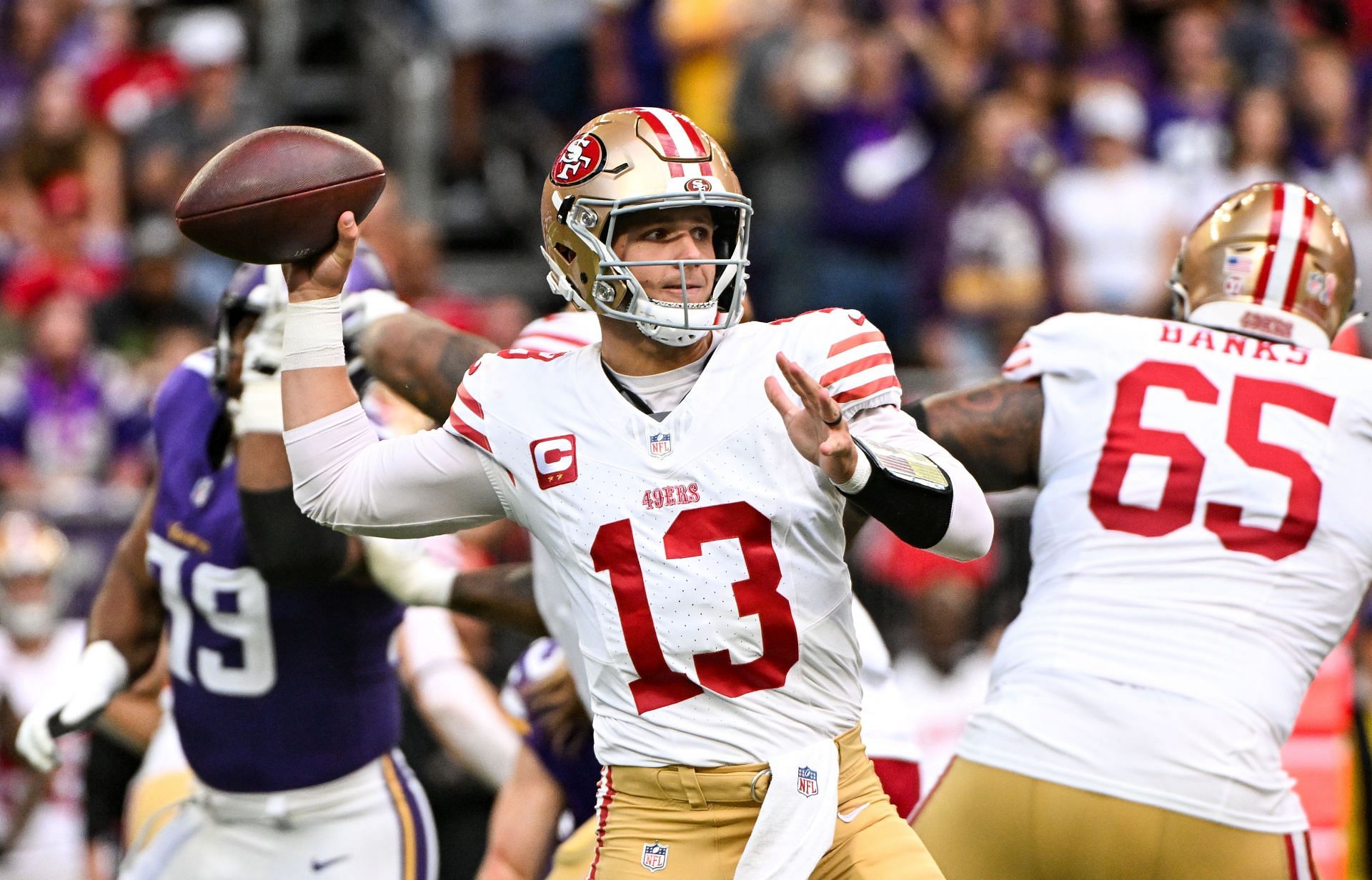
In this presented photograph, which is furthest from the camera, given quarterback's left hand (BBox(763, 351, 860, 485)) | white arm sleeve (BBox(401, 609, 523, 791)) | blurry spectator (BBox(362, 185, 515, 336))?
blurry spectator (BBox(362, 185, 515, 336))

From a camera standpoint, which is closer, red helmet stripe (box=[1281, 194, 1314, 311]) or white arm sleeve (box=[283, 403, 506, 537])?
white arm sleeve (box=[283, 403, 506, 537])

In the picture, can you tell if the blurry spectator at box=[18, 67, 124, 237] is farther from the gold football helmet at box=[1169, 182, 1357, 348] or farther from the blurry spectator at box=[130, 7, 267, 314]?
the gold football helmet at box=[1169, 182, 1357, 348]

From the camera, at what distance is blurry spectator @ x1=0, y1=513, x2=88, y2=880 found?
761 centimetres

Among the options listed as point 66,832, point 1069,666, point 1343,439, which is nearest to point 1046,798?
point 1069,666

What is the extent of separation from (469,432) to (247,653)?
118 cm

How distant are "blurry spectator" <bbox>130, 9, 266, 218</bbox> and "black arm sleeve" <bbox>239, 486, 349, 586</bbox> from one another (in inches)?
242

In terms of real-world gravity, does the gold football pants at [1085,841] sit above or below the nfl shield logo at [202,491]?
below

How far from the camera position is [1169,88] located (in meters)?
9.49

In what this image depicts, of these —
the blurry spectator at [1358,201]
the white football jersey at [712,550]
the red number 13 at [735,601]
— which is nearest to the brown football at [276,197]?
the white football jersey at [712,550]

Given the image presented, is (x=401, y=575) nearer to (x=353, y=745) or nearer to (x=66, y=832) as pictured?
(x=353, y=745)

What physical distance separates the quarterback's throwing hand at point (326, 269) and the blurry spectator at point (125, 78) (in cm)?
729

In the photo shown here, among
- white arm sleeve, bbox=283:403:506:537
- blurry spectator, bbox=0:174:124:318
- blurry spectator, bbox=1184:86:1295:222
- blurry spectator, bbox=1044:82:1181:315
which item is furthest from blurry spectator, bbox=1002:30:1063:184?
white arm sleeve, bbox=283:403:506:537

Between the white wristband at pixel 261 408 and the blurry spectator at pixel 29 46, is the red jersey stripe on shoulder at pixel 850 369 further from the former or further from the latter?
the blurry spectator at pixel 29 46

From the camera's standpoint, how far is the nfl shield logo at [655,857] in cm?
317
